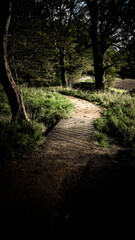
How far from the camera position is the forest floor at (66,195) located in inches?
56.5

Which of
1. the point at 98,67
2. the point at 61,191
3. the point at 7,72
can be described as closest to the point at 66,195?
the point at 61,191

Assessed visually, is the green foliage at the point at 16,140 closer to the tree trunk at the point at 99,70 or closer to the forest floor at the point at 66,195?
the forest floor at the point at 66,195

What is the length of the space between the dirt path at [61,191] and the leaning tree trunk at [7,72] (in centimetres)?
178

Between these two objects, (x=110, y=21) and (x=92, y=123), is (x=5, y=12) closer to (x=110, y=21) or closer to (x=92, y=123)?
(x=92, y=123)

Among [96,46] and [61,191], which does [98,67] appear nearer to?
[96,46]

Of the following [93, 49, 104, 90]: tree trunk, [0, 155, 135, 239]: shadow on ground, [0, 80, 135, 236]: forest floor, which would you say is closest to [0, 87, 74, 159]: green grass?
[0, 80, 135, 236]: forest floor

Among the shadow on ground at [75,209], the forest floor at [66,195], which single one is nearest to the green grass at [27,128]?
the forest floor at [66,195]

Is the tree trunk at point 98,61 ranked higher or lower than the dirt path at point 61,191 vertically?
higher

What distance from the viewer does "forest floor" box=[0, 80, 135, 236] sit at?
144 centimetres

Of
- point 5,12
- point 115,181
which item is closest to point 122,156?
point 115,181

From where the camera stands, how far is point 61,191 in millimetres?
1988

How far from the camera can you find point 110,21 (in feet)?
29.3

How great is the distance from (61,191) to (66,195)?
0.37 feet

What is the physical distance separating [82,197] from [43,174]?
2.94 ft
